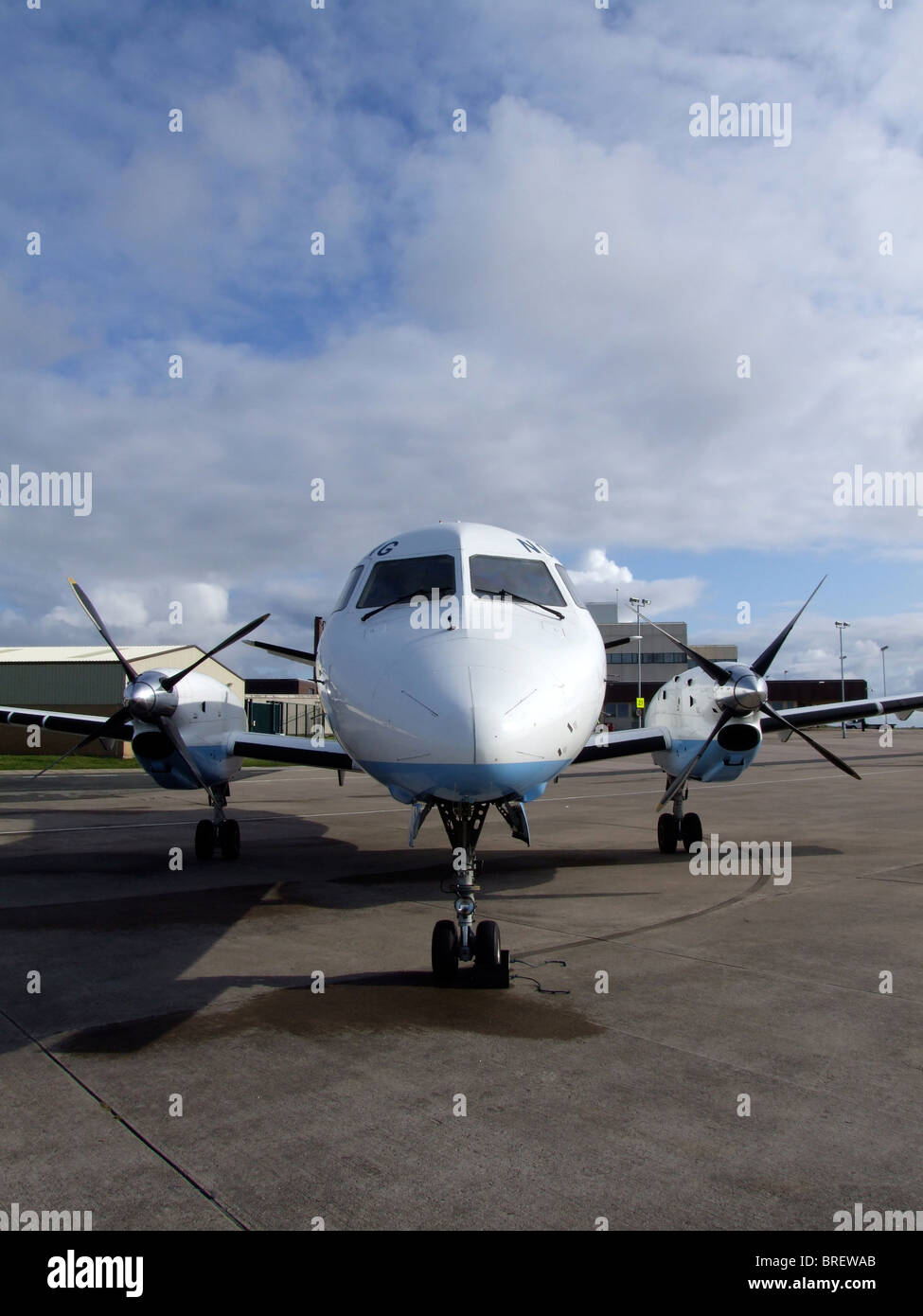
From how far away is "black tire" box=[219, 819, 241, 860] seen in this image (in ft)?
40.8

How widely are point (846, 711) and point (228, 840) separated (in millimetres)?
9644

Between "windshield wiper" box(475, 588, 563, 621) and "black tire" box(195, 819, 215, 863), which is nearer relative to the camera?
"windshield wiper" box(475, 588, 563, 621)

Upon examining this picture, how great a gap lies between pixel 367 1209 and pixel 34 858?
36.5 ft

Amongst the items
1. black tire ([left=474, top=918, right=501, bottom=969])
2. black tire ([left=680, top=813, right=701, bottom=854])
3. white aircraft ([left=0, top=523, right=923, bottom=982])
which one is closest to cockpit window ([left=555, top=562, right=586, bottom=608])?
white aircraft ([left=0, top=523, right=923, bottom=982])

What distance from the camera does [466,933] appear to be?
6.29 m

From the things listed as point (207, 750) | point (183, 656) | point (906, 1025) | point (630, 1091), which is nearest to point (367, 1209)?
point (630, 1091)

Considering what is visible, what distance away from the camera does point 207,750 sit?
11977 millimetres

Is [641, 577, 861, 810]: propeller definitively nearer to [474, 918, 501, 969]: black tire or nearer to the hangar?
[474, 918, 501, 969]: black tire

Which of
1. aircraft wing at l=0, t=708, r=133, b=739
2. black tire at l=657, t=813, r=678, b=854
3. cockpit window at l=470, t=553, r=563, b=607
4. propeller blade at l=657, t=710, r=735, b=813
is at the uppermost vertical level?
cockpit window at l=470, t=553, r=563, b=607

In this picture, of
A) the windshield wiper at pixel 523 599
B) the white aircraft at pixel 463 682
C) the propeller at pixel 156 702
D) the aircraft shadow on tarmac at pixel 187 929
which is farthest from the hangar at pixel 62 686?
the windshield wiper at pixel 523 599

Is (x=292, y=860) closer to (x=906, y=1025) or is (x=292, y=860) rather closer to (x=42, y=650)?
(x=906, y=1025)

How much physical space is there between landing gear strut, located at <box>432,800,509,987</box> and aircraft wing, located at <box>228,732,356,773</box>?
204 inches

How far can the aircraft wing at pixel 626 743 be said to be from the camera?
11.6 m

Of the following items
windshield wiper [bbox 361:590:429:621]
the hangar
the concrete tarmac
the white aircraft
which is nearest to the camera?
the concrete tarmac
